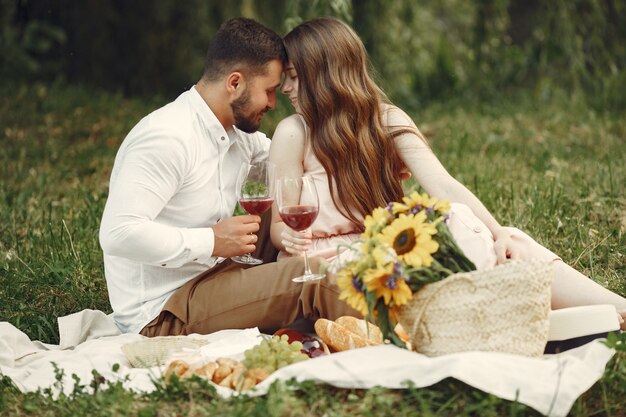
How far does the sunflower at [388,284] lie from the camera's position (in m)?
2.96

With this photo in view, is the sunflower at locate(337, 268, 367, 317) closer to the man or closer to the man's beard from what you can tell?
the man

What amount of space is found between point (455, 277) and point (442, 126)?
16.4 feet

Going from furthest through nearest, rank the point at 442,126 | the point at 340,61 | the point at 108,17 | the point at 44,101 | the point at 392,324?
the point at 108,17, the point at 44,101, the point at 442,126, the point at 340,61, the point at 392,324

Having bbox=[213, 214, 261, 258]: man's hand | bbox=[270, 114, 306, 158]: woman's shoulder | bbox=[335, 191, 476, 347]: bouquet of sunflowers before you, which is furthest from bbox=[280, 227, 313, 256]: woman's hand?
bbox=[335, 191, 476, 347]: bouquet of sunflowers

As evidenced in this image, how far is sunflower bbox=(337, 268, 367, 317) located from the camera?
306 centimetres

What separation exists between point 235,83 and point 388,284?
1.34 m

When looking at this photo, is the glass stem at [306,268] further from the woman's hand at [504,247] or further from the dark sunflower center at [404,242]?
the woman's hand at [504,247]

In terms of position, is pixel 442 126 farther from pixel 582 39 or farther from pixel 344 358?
pixel 344 358

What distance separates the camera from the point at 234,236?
3680 millimetres

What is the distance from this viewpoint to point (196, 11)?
9422mm

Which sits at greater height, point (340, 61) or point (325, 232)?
point (340, 61)

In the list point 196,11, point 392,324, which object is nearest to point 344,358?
point 392,324

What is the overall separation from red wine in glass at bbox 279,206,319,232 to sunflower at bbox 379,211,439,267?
425 mm

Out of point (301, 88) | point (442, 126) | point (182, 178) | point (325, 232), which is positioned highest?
point (301, 88)
